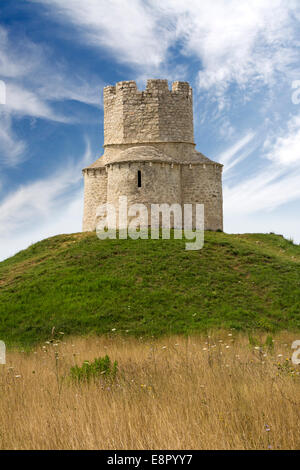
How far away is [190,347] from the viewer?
11734 millimetres

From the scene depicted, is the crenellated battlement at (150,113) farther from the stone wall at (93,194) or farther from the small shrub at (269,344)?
the small shrub at (269,344)

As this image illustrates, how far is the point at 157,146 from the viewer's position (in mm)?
35500

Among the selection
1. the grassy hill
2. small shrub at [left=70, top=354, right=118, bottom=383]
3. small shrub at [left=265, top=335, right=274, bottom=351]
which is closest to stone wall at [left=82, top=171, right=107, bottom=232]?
the grassy hill

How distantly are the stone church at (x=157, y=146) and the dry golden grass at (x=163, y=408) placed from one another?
2539 cm

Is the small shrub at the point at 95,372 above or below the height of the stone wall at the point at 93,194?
below

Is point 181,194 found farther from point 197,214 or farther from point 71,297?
point 71,297

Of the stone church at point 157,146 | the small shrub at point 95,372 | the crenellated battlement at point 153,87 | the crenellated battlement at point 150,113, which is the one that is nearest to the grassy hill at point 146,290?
the stone church at point 157,146

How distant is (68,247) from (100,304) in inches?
371

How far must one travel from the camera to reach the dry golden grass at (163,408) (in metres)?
6.02

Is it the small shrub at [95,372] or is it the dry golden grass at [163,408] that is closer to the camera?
the dry golden grass at [163,408]

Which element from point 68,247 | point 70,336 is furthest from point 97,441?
point 68,247

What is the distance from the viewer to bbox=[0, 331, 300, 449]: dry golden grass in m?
6.02
